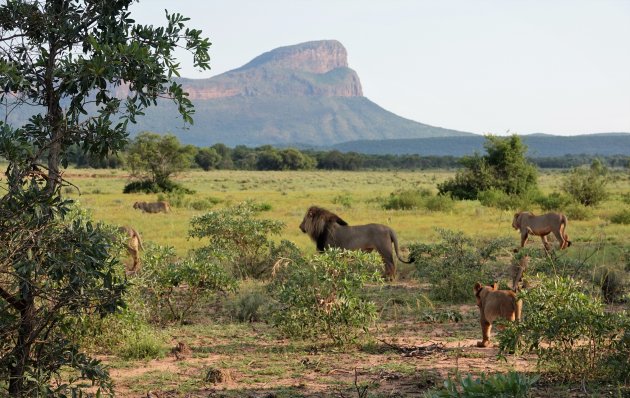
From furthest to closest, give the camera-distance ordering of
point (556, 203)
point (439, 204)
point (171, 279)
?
point (439, 204) < point (556, 203) < point (171, 279)

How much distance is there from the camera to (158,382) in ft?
23.3

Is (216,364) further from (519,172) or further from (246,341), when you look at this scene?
(519,172)

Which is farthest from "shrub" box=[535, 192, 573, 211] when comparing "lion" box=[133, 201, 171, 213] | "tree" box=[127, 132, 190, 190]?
"tree" box=[127, 132, 190, 190]

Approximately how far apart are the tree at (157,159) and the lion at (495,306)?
37.4 m

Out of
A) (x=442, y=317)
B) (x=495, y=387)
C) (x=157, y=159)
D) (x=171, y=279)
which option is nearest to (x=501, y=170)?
(x=157, y=159)

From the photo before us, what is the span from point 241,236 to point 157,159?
106 ft

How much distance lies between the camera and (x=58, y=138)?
482cm

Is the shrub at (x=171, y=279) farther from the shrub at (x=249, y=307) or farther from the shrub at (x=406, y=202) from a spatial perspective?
the shrub at (x=406, y=202)

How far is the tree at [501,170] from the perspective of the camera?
33.1 meters

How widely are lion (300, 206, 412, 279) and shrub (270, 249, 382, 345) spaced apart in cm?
484

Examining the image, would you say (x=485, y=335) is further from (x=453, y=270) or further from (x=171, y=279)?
(x=171, y=279)

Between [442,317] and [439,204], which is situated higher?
[439,204]

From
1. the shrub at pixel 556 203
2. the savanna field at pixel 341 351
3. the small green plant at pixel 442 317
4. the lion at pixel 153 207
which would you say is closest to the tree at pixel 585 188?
the shrub at pixel 556 203

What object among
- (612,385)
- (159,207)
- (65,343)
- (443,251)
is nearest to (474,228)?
(443,251)
